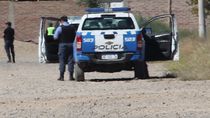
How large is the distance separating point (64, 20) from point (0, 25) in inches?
1215

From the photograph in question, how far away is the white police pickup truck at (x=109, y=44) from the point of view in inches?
786

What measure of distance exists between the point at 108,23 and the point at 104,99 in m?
6.10

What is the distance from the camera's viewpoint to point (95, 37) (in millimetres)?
19906

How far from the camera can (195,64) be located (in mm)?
19312

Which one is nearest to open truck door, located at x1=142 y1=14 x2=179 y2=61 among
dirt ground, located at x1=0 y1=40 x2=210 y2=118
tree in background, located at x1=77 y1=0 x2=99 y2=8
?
dirt ground, located at x1=0 y1=40 x2=210 y2=118

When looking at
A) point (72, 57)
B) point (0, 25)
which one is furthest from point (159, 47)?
point (0, 25)

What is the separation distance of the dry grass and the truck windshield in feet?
5.50

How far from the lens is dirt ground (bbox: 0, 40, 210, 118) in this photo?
12633 millimetres

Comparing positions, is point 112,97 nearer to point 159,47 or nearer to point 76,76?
point 76,76

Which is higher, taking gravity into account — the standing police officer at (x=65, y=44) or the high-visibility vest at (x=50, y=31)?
the standing police officer at (x=65, y=44)

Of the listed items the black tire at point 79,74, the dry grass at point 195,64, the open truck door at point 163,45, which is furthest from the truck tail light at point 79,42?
the dry grass at point 195,64

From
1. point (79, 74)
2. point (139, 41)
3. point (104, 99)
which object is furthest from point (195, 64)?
point (104, 99)

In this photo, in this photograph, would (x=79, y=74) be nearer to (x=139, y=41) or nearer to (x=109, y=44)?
(x=109, y=44)

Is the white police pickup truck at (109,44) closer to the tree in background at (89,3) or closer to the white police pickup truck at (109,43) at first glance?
the white police pickup truck at (109,43)
